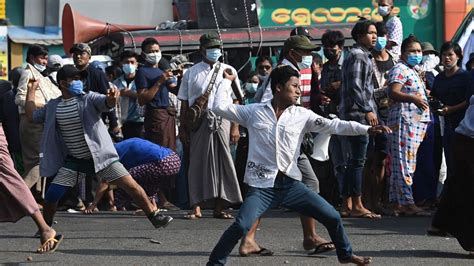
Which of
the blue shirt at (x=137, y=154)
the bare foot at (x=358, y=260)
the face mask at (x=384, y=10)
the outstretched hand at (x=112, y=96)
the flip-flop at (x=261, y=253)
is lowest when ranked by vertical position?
the blue shirt at (x=137, y=154)

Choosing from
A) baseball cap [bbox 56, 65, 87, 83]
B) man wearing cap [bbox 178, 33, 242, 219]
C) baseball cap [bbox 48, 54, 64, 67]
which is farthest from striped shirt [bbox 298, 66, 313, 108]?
baseball cap [bbox 48, 54, 64, 67]

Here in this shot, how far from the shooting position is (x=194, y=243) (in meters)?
11.4

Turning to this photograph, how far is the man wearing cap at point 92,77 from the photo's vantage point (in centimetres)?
1478

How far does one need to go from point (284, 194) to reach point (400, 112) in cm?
426

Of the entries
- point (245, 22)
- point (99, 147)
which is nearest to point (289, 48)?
point (99, 147)

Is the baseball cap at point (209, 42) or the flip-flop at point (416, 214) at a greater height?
the baseball cap at point (209, 42)

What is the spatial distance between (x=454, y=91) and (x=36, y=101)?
4528mm

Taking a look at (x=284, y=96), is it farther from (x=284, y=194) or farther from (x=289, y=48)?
(x=289, y=48)

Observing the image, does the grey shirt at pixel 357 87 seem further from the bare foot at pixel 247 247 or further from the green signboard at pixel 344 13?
the green signboard at pixel 344 13

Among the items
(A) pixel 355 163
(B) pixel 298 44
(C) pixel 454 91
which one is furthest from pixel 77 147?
(C) pixel 454 91

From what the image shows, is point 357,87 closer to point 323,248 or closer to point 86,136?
point 323,248

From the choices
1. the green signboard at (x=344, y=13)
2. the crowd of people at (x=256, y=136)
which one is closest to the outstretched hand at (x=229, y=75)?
the crowd of people at (x=256, y=136)

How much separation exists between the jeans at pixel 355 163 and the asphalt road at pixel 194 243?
0.39 metres

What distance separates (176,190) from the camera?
607 inches
